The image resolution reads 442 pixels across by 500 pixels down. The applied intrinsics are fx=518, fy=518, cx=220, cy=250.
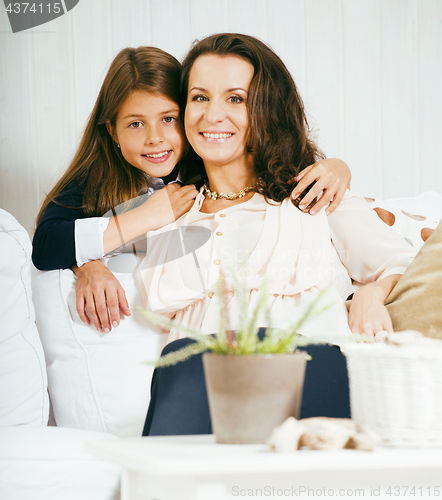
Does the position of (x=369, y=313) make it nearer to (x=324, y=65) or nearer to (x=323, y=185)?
(x=323, y=185)

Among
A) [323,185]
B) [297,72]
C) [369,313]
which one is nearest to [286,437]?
[369,313]

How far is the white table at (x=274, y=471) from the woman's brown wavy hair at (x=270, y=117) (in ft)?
3.12

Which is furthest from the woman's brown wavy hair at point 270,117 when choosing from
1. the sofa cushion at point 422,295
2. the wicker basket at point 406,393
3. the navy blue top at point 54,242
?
the wicker basket at point 406,393

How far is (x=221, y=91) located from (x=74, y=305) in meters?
0.70

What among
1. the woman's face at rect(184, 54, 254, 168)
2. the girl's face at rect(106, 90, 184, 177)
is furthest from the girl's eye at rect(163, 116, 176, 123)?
the woman's face at rect(184, 54, 254, 168)

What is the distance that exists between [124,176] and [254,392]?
1255mm

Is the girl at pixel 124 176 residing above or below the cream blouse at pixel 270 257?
above

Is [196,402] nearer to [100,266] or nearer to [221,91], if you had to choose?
[100,266]

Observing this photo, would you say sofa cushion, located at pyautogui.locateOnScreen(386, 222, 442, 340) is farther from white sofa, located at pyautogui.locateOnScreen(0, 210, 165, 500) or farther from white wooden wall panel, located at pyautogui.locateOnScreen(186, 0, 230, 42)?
white wooden wall panel, located at pyautogui.locateOnScreen(186, 0, 230, 42)

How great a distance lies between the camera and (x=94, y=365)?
1189 millimetres

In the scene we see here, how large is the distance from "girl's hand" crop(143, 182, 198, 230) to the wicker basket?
0.96 metres

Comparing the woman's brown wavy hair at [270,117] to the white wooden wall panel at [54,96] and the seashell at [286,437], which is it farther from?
the seashell at [286,437]

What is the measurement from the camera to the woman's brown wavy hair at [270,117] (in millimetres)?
1424

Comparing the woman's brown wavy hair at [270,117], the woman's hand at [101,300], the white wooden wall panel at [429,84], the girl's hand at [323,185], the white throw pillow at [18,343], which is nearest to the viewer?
the white throw pillow at [18,343]
